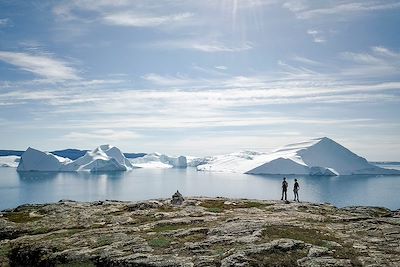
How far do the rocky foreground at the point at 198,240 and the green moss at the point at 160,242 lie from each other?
0.21 ft

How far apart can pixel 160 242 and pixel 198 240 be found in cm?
252

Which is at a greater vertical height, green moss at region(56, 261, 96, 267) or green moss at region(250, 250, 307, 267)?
green moss at region(250, 250, 307, 267)

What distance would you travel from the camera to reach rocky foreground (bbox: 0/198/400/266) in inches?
828

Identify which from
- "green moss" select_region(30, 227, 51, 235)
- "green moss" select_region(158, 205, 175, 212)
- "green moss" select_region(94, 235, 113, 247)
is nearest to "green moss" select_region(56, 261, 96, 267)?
"green moss" select_region(94, 235, 113, 247)

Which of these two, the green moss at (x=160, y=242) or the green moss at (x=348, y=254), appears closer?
the green moss at (x=348, y=254)

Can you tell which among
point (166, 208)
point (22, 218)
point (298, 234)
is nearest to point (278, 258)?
point (298, 234)

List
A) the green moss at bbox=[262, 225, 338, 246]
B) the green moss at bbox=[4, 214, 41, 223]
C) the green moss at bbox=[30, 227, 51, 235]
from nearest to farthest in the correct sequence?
the green moss at bbox=[262, 225, 338, 246]
the green moss at bbox=[30, 227, 51, 235]
the green moss at bbox=[4, 214, 41, 223]

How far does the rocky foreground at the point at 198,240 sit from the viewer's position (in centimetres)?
2103

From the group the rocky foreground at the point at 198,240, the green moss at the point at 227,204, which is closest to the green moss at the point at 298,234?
the rocky foreground at the point at 198,240

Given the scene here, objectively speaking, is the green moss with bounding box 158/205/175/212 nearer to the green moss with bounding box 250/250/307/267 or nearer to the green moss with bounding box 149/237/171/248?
the green moss with bounding box 149/237/171/248

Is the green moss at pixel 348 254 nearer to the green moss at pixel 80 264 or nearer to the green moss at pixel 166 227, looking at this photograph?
the green moss at pixel 166 227

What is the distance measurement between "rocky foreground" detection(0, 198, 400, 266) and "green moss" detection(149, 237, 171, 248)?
2.5 inches

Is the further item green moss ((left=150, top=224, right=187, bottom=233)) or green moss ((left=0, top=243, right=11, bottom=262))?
green moss ((left=150, top=224, right=187, bottom=233))

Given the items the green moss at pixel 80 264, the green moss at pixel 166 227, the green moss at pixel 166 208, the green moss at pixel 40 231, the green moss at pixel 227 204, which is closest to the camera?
the green moss at pixel 80 264
